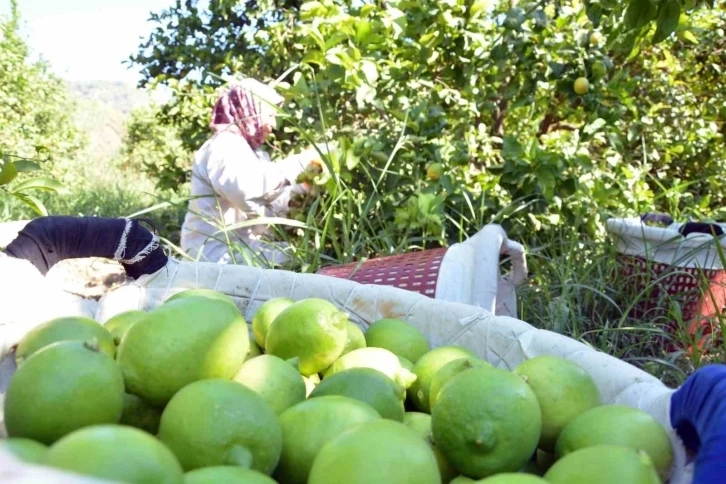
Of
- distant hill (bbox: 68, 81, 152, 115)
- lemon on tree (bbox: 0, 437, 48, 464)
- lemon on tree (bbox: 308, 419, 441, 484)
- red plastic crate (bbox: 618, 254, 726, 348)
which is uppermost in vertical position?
lemon on tree (bbox: 0, 437, 48, 464)

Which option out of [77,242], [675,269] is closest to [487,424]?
[77,242]

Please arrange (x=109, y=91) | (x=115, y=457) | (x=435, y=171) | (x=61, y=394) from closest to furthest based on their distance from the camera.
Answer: (x=115, y=457)
(x=61, y=394)
(x=435, y=171)
(x=109, y=91)

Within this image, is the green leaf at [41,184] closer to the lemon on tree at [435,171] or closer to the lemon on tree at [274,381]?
the lemon on tree at [274,381]

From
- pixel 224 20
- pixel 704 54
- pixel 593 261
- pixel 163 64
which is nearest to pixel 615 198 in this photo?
pixel 593 261

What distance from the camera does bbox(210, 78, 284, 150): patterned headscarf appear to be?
300 cm

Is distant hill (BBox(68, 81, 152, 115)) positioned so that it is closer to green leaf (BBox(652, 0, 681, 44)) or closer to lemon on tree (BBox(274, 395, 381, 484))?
green leaf (BBox(652, 0, 681, 44))

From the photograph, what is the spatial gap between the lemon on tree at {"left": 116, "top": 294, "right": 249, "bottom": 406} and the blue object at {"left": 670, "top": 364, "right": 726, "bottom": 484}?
572mm

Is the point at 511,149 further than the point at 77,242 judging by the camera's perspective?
Yes

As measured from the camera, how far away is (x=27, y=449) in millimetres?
659

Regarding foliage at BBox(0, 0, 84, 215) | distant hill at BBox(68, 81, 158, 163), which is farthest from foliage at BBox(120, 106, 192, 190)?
foliage at BBox(0, 0, 84, 215)

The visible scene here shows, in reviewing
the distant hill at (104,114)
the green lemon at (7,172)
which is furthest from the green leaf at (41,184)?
the distant hill at (104,114)

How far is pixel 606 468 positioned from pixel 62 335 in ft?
2.51

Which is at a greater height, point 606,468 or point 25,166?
point 25,166

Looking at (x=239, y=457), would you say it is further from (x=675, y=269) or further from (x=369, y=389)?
(x=675, y=269)
